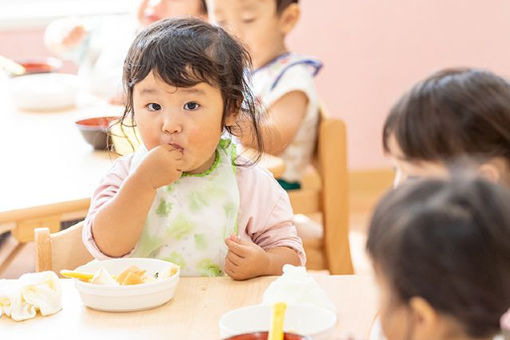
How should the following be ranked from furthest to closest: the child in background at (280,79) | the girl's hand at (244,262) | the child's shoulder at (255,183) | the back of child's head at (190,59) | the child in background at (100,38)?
the child in background at (100,38) < the child in background at (280,79) < the child's shoulder at (255,183) < the back of child's head at (190,59) < the girl's hand at (244,262)

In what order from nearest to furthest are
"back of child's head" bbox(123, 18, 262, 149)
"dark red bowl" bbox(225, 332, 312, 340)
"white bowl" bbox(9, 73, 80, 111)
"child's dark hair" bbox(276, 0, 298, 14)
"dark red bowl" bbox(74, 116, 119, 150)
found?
1. "dark red bowl" bbox(225, 332, 312, 340)
2. "back of child's head" bbox(123, 18, 262, 149)
3. "dark red bowl" bbox(74, 116, 119, 150)
4. "white bowl" bbox(9, 73, 80, 111)
5. "child's dark hair" bbox(276, 0, 298, 14)

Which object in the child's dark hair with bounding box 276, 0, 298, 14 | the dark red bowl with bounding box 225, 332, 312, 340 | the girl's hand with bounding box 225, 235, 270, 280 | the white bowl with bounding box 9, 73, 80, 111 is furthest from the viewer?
the child's dark hair with bounding box 276, 0, 298, 14

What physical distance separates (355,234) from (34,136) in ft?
6.18

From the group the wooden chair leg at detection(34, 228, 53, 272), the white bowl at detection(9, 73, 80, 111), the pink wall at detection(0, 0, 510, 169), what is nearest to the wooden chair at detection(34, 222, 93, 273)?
the wooden chair leg at detection(34, 228, 53, 272)

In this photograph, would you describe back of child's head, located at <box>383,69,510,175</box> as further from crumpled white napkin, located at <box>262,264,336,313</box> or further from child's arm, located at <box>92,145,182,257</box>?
child's arm, located at <box>92,145,182,257</box>

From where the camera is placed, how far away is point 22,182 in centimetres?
211

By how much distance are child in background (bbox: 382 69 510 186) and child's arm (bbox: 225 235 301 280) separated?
301mm

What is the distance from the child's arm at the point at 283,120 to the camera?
2533 millimetres

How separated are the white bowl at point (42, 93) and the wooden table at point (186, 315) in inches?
59.5

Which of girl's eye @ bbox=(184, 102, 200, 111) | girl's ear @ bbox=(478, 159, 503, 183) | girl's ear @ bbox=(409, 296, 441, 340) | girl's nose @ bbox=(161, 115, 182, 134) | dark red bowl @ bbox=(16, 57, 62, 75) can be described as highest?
girl's ear @ bbox=(409, 296, 441, 340)

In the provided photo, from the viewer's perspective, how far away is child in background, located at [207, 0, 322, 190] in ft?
8.83

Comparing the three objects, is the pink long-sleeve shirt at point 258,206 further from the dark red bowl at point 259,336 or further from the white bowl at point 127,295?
the dark red bowl at point 259,336

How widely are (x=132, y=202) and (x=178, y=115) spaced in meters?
0.16

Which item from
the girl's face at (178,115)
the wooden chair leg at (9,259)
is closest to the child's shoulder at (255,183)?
the girl's face at (178,115)
